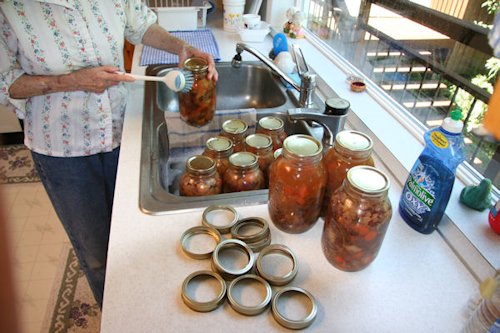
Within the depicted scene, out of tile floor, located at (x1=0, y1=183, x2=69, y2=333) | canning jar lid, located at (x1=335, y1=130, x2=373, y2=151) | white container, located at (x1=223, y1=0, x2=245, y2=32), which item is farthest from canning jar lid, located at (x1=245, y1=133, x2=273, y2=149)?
white container, located at (x1=223, y1=0, x2=245, y2=32)

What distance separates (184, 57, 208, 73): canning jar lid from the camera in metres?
1.08

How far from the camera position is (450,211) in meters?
0.79

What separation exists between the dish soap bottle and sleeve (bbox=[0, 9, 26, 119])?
3.31 feet

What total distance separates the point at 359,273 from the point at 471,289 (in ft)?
0.63

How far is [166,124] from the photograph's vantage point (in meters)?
1.11

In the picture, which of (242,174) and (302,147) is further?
(242,174)

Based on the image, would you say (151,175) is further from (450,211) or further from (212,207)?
(450,211)

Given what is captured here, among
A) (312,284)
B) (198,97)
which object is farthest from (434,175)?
(198,97)

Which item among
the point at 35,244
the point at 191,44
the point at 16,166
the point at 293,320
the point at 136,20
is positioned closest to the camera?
the point at 293,320

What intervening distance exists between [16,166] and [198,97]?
1.84 m

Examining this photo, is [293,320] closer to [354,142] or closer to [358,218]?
[358,218]

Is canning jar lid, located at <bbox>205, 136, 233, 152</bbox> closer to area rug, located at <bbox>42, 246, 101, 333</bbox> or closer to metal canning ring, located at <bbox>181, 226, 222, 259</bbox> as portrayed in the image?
metal canning ring, located at <bbox>181, 226, 222, 259</bbox>

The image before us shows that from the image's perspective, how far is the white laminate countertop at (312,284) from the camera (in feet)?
1.94

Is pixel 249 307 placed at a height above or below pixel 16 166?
above
